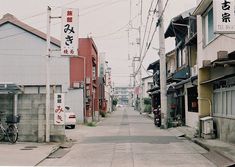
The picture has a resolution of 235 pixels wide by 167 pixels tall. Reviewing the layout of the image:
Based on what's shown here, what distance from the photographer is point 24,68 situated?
38.4 meters

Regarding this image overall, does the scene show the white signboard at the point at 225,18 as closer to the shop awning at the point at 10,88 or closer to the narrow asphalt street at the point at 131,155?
the narrow asphalt street at the point at 131,155

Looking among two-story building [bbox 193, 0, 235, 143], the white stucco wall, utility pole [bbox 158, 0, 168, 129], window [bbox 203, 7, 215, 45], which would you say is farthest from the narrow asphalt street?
the white stucco wall

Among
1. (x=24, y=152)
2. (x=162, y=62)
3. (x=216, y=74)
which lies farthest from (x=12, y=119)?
(x=162, y=62)

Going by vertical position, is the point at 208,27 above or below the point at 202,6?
below

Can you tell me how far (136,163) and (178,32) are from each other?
21.9 meters

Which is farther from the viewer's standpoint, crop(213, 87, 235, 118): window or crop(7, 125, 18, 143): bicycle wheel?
crop(7, 125, 18, 143): bicycle wheel

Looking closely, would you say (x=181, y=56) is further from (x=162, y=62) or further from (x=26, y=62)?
(x=26, y=62)

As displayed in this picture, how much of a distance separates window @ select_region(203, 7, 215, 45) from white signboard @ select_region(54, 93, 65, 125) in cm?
741

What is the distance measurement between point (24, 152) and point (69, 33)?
259 inches

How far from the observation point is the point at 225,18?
13406 mm

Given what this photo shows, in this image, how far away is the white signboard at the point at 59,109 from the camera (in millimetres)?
19656

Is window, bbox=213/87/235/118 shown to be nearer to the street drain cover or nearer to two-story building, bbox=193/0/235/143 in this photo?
two-story building, bbox=193/0/235/143

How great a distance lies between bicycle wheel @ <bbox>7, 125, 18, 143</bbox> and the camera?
19000 millimetres

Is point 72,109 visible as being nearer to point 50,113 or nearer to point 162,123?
point 162,123
